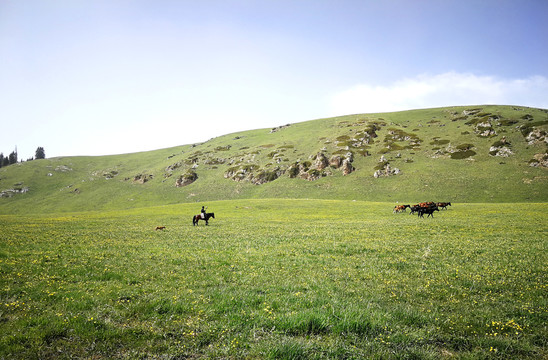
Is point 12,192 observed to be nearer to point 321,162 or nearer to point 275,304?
point 321,162

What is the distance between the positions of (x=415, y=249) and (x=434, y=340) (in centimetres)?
1369

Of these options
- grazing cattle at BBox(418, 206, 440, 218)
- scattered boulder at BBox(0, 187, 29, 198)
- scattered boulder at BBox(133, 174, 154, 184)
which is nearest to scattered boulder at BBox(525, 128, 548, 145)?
grazing cattle at BBox(418, 206, 440, 218)

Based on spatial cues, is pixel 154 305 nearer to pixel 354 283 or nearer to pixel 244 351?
pixel 244 351

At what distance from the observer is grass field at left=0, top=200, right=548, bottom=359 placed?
274 inches

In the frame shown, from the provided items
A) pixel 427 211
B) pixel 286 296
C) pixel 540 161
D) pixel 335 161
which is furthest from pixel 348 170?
pixel 286 296

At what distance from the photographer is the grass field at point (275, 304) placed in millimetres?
6961

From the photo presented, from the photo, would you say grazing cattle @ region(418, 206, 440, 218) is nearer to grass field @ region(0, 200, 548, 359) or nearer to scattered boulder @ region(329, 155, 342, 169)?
grass field @ region(0, 200, 548, 359)

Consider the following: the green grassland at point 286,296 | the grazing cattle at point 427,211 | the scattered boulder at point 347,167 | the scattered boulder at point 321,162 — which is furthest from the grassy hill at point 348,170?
the green grassland at point 286,296

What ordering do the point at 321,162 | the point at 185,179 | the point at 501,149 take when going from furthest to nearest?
1. the point at 185,179
2. the point at 321,162
3. the point at 501,149

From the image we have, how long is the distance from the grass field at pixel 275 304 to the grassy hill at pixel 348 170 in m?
80.9

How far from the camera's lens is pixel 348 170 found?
118500 mm

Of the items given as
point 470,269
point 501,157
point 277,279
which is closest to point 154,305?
point 277,279

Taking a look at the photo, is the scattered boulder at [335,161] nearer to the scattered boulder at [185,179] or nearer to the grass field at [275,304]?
the scattered boulder at [185,179]

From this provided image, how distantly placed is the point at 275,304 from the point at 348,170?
4521 inches
